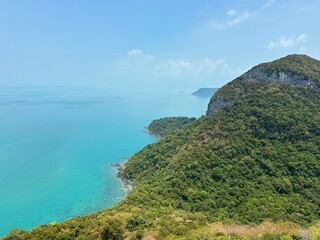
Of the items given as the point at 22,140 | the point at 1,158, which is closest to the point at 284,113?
the point at 1,158

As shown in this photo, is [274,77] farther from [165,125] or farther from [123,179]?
[165,125]

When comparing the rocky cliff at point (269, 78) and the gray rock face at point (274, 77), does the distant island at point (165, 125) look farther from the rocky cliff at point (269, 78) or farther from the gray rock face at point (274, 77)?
the gray rock face at point (274, 77)

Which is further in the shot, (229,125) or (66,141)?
(66,141)

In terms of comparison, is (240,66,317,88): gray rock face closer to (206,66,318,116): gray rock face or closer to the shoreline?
(206,66,318,116): gray rock face

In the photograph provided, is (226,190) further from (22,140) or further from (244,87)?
(22,140)

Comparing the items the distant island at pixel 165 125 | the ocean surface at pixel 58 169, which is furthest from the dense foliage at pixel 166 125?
the ocean surface at pixel 58 169

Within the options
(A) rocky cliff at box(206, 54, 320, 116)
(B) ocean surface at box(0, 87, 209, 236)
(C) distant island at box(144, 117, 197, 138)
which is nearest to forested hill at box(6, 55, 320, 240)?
(A) rocky cliff at box(206, 54, 320, 116)

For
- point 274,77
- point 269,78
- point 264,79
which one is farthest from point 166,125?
point 274,77
